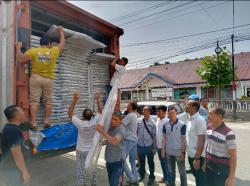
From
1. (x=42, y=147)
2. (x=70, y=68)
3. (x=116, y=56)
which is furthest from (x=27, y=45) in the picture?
(x=116, y=56)

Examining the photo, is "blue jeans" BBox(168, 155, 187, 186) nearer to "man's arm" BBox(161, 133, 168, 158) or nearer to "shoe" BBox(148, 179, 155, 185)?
"man's arm" BBox(161, 133, 168, 158)

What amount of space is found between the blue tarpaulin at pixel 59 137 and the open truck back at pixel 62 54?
15 cm

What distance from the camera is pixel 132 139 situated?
3.99 meters

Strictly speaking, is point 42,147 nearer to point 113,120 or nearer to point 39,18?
point 113,120

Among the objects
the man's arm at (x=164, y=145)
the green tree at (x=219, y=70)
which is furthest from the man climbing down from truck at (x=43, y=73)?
the green tree at (x=219, y=70)

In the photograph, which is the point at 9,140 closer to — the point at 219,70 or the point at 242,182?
the point at 242,182

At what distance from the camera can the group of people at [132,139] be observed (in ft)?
8.18

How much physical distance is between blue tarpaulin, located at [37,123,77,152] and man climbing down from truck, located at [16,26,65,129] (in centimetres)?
13

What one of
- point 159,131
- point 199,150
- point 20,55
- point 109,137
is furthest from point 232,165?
point 20,55

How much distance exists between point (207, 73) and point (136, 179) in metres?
12.6

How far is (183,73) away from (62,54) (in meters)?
19.8

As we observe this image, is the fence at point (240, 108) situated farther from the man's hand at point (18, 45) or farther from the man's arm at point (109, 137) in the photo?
the man's hand at point (18, 45)

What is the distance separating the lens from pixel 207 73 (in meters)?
15.2

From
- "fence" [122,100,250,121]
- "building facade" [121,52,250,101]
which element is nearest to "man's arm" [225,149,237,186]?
"fence" [122,100,250,121]
